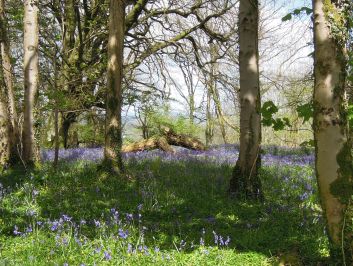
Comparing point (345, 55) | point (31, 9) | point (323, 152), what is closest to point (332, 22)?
point (345, 55)

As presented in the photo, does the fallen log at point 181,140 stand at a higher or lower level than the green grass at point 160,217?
higher

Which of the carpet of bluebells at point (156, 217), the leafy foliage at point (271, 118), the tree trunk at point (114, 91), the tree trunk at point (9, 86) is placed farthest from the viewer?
the tree trunk at point (9, 86)

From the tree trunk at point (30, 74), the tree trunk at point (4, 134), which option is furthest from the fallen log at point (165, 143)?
the tree trunk at point (4, 134)

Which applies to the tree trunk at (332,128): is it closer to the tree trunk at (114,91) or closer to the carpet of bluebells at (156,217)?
the carpet of bluebells at (156,217)

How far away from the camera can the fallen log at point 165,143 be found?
15359 millimetres

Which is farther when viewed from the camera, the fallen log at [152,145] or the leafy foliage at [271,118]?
the fallen log at [152,145]

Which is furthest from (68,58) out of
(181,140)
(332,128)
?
(332,128)

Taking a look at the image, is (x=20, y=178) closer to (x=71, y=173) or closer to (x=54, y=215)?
(x=71, y=173)

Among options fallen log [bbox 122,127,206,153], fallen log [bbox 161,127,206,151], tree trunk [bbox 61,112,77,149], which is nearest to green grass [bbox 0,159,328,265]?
fallen log [bbox 122,127,206,153]

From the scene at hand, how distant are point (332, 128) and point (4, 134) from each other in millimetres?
8450

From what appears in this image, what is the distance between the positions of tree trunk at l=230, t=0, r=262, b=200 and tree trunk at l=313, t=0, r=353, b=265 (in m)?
3.70

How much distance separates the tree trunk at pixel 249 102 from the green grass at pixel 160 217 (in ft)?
1.25

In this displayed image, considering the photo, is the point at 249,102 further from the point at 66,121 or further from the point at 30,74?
the point at 66,121

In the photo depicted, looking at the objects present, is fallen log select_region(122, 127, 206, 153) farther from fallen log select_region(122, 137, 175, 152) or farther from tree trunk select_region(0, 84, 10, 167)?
tree trunk select_region(0, 84, 10, 167)
